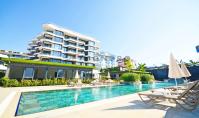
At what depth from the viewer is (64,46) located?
52.6 m

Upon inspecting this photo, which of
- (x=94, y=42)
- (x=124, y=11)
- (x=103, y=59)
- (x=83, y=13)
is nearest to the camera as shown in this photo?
(x=124, y=11)

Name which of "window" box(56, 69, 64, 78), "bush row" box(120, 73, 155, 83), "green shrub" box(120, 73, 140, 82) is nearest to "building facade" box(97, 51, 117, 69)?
"bush row" box(120, 73, 155, 83)

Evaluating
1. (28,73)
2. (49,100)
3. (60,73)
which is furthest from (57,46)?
(49,100)

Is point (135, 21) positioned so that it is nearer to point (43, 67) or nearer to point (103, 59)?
point (43, 67)

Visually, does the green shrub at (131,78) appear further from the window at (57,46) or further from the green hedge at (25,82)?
the window at (57,46)

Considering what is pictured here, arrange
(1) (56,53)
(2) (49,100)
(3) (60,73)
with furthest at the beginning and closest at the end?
(1) (56,53), (3) (60,73), (2) (49,100)

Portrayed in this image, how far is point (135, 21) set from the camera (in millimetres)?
19547

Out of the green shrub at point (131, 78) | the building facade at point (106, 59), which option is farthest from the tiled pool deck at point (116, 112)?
the building facade at point (106, 59)

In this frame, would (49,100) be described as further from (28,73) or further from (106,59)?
(106,59)

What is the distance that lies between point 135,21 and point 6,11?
53.7ft

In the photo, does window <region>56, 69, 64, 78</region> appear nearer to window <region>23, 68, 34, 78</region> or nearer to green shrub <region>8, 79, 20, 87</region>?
window <region>23, 68, 34, 78</region>

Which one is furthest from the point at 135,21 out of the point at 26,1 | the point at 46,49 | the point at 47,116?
the point at 46,49

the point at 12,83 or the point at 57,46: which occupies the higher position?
the point at 57,46

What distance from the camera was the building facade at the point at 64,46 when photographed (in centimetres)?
4753
